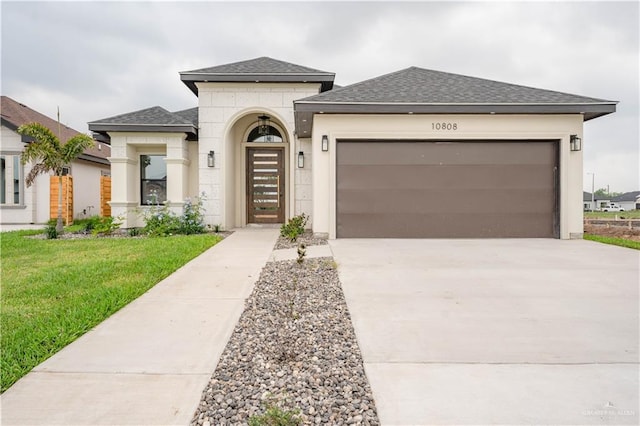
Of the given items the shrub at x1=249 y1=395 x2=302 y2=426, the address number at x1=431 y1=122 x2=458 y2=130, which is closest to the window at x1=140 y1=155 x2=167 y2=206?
the address number at x1=431 y1=122 x2=458 y2=130

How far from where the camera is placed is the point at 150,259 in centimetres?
604

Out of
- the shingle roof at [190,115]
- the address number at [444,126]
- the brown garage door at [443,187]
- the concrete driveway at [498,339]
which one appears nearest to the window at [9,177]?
the shingle roof at [190,115]

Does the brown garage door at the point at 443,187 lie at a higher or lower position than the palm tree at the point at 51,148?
lower

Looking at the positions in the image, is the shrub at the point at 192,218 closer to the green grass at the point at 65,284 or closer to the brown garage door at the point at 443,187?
the green grass at the point at 65,284

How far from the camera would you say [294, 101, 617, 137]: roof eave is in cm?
809

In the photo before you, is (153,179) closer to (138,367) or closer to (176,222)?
(176,222)

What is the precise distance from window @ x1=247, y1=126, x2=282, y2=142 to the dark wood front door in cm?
33

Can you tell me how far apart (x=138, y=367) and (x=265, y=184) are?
9.75 m

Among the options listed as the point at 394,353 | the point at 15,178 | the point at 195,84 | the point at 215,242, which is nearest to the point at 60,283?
the point at 215,242

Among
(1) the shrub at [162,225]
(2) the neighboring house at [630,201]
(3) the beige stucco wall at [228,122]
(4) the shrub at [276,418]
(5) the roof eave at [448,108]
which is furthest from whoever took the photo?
(2) the neighboring house at [630,201]

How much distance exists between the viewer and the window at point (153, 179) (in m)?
11.4

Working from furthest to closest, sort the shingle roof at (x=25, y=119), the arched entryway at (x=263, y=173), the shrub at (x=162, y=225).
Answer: the shingle roof at (x=25, y=119) → the arched entryway at (x=263, y=173) → the shrub at (x=162, y=225)

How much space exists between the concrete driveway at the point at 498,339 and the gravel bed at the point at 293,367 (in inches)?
5.9

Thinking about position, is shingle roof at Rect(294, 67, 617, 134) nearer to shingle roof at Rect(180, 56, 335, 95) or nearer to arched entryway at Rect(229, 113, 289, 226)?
shingle roof at Rect(180, 56, 335, 95)
